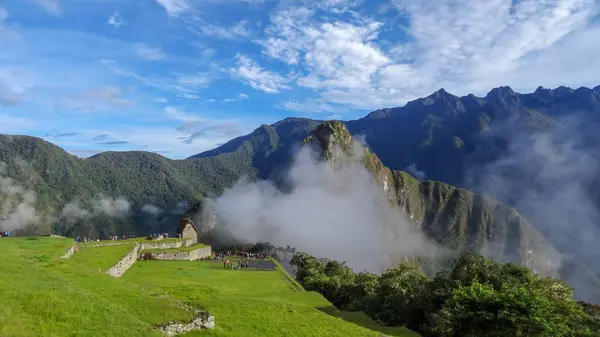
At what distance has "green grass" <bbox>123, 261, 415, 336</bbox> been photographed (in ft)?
81.4

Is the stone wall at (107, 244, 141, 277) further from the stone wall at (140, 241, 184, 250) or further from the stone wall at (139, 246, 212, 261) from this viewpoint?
the stone wall at (140, 241, 184, 250)

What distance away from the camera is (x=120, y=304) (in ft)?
70.7

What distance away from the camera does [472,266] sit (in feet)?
121

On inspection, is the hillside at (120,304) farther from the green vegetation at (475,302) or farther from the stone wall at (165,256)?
the stone wall at (165,256)

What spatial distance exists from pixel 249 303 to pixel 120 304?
10571mm

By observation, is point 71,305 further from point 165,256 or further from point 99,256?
point 165,256

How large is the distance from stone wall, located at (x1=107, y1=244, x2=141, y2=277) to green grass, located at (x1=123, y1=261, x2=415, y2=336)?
779mm

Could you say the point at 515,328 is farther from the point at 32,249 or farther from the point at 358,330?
the point at 32,249

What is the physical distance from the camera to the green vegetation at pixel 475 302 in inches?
1043

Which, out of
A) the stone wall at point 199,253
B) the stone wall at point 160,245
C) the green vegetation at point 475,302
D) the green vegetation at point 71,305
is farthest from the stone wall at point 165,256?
the green vegetation at point 71,305

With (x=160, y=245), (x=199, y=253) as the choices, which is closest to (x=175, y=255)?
(x=160, y=245)

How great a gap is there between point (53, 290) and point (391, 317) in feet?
95.6

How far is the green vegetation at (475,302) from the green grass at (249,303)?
4651 millimetres

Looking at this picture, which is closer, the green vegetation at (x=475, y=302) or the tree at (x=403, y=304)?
the green vegetation at (x=475, y=302)
